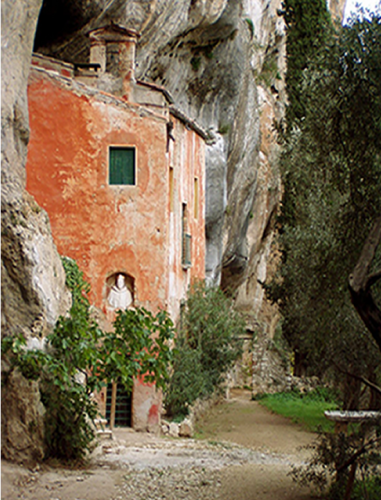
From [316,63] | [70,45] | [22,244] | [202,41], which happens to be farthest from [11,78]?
[202,41]

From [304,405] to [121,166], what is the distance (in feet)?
48.7

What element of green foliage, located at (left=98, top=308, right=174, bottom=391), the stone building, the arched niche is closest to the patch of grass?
the stone building

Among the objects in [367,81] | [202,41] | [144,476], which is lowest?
[144,476]

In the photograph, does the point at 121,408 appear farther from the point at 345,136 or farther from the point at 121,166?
the point at 345,136

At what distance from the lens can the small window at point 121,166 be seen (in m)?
20.2

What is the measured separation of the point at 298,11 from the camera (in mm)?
34281

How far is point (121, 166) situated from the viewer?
2025cm

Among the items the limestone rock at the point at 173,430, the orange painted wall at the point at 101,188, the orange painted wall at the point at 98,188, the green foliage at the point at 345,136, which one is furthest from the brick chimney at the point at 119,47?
the limestone rock at the point at 173,430

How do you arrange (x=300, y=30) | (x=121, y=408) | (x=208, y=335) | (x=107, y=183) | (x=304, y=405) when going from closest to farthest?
(x=121, y=408)
(x=107, y=183)
(x=208, y=335)
(x=304, y=405)
(x=300, y=30)

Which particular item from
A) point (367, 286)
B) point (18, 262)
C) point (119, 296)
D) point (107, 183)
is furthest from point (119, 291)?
point (367, 286)

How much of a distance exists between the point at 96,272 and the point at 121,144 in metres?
3.60

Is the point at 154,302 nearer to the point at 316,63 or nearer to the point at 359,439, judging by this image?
the point at 316,63

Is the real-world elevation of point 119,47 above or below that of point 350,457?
above

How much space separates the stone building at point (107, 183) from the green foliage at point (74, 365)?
26.1 feet
